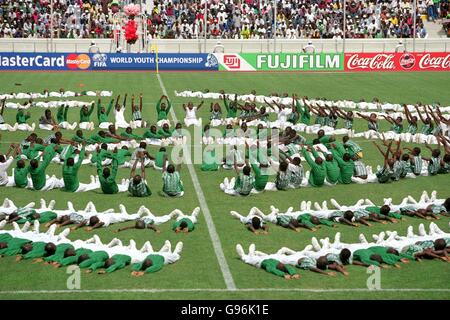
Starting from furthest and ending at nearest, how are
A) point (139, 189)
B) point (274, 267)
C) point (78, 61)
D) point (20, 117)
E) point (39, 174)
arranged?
point (78, 61) < point (20, 117) < point (39, 174) < point (139, 189) < point (274, 267)

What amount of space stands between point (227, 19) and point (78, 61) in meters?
12.2

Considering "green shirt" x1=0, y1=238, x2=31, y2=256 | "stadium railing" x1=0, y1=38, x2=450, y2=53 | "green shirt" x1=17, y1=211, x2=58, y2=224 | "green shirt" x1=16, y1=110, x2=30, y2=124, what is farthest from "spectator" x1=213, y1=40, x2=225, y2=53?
"green shirt" x1=0, y1=238, x2=31, y2=256

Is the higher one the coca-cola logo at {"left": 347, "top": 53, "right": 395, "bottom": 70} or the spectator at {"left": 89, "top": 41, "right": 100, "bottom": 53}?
the spectator at {"left": 89, "top": 41, "right": 100, "bottom": 53}

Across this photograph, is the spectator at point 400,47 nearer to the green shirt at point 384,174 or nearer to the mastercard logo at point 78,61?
the mastercard logo at point 78,61

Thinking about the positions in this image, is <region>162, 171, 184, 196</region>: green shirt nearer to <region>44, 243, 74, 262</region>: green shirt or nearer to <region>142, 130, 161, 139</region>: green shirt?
<region>44, 243, 74, 262</region>: green shirt

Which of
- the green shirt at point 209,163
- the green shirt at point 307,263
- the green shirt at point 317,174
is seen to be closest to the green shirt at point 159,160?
the green shirt at point 209,163

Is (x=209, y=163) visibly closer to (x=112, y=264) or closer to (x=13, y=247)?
(x=13, y=247)

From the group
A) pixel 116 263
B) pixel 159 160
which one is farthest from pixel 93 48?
pixel 116 263

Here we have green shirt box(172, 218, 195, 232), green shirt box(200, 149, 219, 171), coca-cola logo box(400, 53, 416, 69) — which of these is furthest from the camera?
coca-cola logo box(400, 53, 416, 69)

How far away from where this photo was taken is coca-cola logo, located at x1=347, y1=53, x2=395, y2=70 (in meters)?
55.2

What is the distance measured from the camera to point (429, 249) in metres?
16.2

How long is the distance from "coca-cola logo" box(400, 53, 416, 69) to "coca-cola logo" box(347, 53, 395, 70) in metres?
0.58

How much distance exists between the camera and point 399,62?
181 feet
